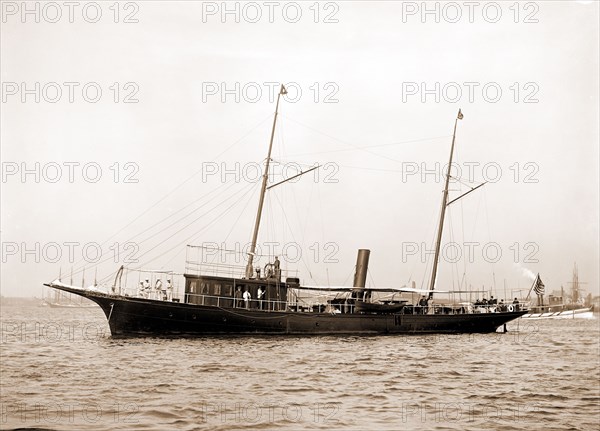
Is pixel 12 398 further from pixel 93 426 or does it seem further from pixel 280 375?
pixel 280 375

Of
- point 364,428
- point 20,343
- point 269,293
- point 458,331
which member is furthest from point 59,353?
point 458,331

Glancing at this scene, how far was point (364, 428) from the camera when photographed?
538 inches

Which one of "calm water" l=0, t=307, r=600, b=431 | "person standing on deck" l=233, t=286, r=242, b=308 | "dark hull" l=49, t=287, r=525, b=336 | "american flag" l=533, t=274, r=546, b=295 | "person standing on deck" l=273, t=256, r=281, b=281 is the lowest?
"calm water" l=0, t=307, r=600, b=431

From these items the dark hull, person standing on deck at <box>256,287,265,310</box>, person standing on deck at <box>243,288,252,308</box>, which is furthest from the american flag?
person standing on deck at <box>243,288,252,308</box>

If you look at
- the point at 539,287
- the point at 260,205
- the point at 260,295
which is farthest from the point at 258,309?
the point at 539,287

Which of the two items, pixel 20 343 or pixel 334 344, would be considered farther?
pixel 20 343

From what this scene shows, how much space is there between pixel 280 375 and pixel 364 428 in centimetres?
763

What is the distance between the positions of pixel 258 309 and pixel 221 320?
7.43 feet

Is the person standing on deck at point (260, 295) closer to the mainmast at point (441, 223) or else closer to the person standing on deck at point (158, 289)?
the person standing on deck at point (158, 289)

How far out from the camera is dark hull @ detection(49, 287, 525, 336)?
3083cm

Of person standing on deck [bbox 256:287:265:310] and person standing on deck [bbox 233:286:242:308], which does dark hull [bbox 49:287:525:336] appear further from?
person standing on deck [bbox 256:287:265:310]

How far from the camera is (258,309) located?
33.2 meters

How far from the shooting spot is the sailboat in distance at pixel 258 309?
102 feet

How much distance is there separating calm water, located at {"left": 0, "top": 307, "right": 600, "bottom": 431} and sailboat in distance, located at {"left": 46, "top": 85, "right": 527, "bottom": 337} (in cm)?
138
